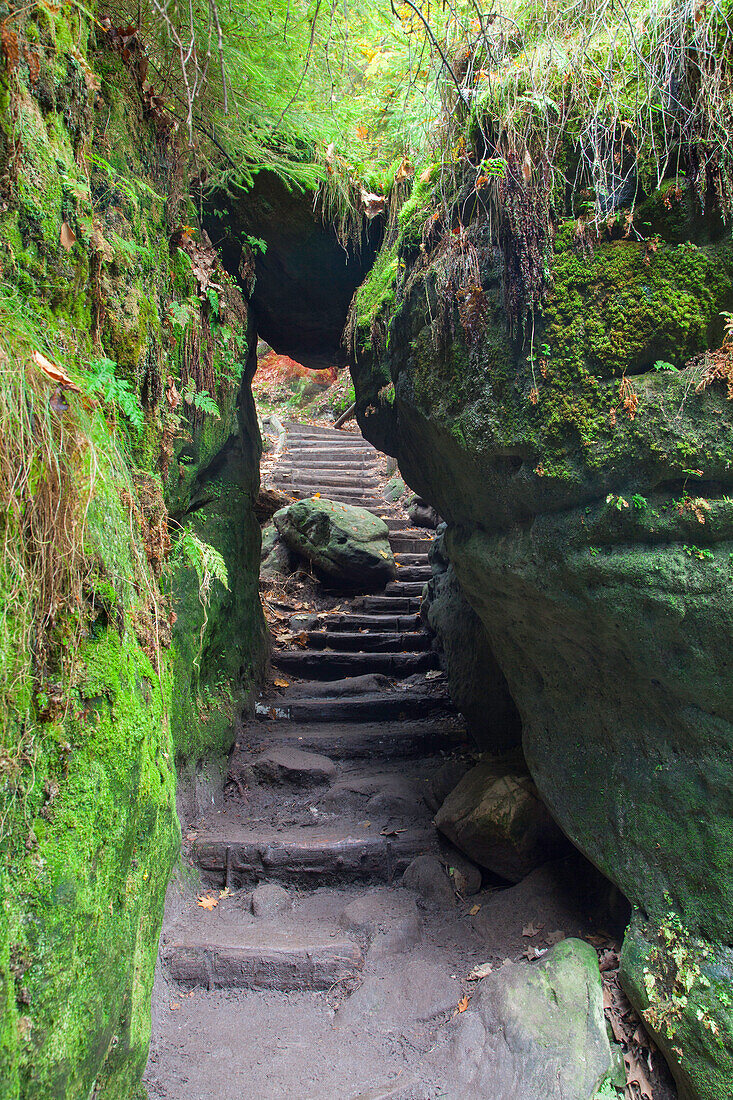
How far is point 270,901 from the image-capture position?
4434 mm

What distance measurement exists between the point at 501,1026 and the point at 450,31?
5676 millimetres

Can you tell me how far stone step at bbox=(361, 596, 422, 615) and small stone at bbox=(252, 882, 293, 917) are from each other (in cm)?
487

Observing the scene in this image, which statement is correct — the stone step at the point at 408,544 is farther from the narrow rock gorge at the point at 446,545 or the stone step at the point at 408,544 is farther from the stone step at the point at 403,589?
the narrow rock gorge at the point at 446,545

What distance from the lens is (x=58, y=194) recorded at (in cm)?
216

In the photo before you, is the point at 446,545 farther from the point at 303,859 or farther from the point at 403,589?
the point at 403,589

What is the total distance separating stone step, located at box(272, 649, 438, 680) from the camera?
25.0 feet

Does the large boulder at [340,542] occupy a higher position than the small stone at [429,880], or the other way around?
the large boulder at [340,542]

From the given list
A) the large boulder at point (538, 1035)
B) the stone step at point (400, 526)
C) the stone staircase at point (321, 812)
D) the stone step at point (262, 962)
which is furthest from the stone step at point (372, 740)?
the stone step at point (400, 526)

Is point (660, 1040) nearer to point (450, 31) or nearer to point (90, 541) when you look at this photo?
point (90, 541)

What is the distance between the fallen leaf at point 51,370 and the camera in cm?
179

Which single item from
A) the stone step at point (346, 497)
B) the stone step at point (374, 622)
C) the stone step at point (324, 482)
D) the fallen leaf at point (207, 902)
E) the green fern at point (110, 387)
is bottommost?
the fallen leaf at point (207, 902)

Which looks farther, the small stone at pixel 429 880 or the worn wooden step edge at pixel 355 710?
the worn wooden step edge at pixel 355 710

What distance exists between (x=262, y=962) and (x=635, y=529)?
3517mm

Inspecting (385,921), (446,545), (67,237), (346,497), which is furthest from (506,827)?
(346,497)
